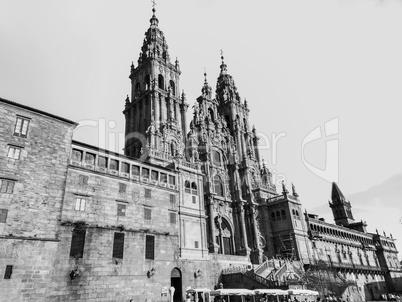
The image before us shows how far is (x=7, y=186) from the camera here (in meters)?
24.8

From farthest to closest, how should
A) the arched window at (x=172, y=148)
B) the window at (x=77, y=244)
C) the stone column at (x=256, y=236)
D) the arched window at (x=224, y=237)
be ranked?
the stone column at (x=256, y=236) < the arched window at (x=172, y=148) < the arched window at (x=224, y=237) < the window at (x=77, y=244)

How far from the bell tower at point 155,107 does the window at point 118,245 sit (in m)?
14.9

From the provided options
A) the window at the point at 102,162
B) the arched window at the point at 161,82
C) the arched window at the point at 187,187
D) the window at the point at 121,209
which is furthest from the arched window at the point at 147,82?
the window at the point at 121,209

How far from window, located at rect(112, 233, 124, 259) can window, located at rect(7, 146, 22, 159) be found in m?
11.6

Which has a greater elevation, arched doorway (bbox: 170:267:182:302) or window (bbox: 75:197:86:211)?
window (bbox: 75:197:86:211)

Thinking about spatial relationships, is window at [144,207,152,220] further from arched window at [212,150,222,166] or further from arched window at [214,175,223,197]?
arched window at [212,150,222,166]

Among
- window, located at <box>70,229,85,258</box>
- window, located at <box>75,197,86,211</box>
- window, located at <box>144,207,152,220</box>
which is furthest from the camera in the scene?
window, located at <box>144,207,152,220</box>

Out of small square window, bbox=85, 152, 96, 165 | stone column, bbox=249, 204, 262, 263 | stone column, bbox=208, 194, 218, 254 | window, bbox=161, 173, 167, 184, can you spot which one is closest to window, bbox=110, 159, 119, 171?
small square window, bbox=85, 152, 96, 165

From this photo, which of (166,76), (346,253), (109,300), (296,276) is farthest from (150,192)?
(346,253)

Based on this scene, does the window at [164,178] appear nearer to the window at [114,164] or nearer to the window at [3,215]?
the window at [114,164]

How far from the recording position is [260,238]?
54094 mm

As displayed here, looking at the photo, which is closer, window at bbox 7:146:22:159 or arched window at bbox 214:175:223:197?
window at bbox 7:146:22:159

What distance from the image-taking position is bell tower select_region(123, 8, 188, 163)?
48.6 metres

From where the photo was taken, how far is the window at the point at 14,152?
25925 mm
